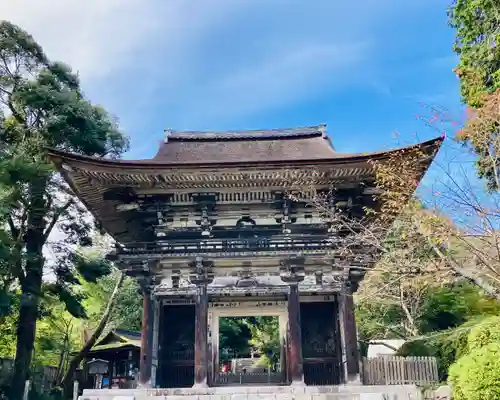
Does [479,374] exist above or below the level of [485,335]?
below

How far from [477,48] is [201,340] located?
11.3 meters

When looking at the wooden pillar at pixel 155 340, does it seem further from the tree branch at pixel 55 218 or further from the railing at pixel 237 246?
the tree branch at pixel 55 218

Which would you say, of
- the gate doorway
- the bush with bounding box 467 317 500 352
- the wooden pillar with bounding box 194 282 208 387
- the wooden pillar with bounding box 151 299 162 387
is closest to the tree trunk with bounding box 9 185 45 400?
the wooden pillar with bounding box 151 299 162 387

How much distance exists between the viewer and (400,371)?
1138 centimetres

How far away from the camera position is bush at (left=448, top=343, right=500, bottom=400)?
8.34 m

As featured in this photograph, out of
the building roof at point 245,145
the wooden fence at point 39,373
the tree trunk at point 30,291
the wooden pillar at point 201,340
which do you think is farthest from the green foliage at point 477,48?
the wooden fence at point 39,373

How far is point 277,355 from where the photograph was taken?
27922mm

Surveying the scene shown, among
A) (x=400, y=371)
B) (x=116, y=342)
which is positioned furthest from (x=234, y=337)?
(x=400, y=371)

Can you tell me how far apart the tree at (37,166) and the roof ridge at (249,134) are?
→ 376 centimetres

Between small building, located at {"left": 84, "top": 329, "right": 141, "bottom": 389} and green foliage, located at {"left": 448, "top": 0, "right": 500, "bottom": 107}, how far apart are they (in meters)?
17.8

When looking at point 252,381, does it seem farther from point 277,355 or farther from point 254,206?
point 277,355

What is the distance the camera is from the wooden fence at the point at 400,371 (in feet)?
36.9

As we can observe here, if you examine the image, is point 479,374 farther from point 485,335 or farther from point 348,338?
point 348,338

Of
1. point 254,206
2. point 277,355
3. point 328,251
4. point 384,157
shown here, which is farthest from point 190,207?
point 277,355
